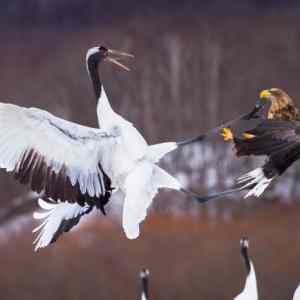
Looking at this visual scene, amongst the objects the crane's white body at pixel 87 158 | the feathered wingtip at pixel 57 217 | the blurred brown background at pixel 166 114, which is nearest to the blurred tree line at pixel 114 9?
the blurred brown background at pixel 166 114

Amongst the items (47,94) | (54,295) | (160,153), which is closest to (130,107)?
(47,94)

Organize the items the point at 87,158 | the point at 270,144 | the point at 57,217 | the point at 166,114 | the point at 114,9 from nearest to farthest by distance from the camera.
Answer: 1. the point at 270,144
2. the point at 87,158
3. the point at 57,217
4. the point at 166,114
5. the point at 114,9

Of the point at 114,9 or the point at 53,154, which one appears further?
the point at 114,9

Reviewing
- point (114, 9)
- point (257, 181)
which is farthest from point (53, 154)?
point (114, 9)

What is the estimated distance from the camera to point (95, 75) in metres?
2.42

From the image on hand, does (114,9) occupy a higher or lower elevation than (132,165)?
higher

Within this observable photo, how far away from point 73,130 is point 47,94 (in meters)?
2.42

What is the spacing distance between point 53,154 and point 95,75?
0.63 ft

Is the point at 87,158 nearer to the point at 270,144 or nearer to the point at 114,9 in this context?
the point at 270,144

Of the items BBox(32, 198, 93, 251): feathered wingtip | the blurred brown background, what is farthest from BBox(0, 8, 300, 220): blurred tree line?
BBox(32, 198, 93, 251): feathered wingtip

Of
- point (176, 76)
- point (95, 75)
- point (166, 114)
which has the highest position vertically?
point (95, 75)

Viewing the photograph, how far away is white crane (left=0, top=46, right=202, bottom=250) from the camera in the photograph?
227cm

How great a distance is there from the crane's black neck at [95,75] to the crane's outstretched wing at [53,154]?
4.2 inches

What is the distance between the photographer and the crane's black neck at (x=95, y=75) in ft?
7.87
